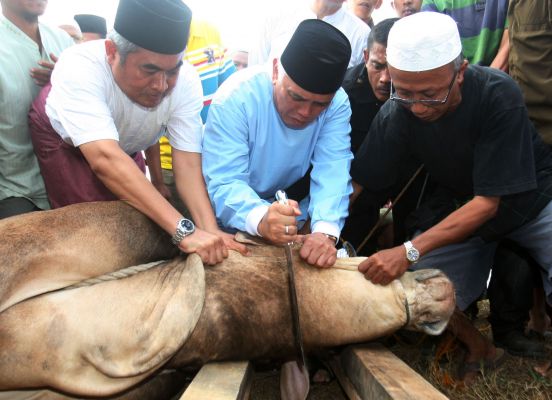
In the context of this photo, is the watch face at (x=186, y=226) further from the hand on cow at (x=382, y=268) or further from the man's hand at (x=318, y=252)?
the hand on cow at (x=382, y=268)

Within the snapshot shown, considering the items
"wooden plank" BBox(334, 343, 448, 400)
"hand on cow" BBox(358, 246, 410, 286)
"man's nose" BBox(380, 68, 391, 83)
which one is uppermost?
"man's nose" BBox(380, 68, 391, 83)

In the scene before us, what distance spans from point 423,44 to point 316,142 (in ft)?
2.57

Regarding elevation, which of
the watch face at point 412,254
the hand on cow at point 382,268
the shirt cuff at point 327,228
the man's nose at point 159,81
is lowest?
the watch face at point 412,254

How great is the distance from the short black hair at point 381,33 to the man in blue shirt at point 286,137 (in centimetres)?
48

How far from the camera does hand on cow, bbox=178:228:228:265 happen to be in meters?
2.32

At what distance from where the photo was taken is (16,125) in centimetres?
318

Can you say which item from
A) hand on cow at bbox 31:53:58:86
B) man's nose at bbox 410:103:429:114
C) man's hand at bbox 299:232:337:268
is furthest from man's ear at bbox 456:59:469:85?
hand on cow at bbox 31:53:58:86

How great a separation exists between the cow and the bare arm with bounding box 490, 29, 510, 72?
193 centimetres

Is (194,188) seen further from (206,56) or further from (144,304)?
(206,56)

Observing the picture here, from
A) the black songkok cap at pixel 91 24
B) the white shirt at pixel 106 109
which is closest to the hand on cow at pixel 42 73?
the white shirt at pixel 106 109

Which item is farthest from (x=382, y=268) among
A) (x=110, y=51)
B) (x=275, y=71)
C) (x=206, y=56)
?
(x=206, y=56)

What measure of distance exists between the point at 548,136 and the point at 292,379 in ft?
7.04

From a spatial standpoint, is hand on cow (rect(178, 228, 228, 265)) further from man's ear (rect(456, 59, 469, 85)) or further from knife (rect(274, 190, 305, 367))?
man's ear (rect(456, 59, 469, 85))

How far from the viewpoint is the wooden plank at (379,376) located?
193 cm
